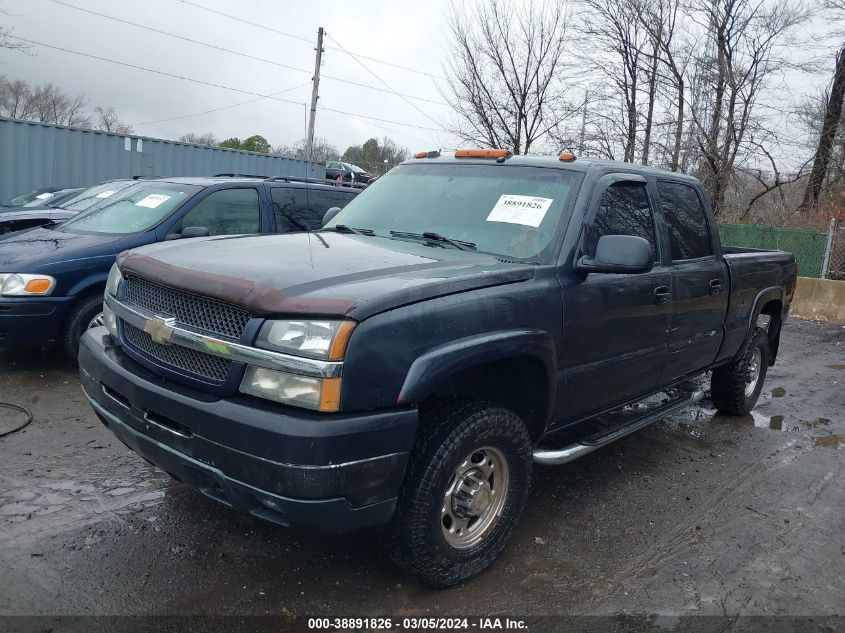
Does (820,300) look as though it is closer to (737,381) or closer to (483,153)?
(737,381)

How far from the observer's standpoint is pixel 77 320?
556 cm

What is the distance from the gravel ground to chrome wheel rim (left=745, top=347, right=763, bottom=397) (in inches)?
38.3

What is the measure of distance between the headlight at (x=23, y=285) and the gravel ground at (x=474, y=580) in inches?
34.1

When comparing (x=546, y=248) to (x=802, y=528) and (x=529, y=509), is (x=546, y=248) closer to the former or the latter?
(x=529, y=509)

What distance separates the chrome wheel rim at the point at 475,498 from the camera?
2.97m

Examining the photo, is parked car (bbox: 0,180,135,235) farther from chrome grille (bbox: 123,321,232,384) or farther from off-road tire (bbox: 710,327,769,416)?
off-road tire (bbox: 710,327,769,416)

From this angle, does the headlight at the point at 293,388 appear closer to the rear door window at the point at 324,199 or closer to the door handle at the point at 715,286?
the door handle at the point at 715,286

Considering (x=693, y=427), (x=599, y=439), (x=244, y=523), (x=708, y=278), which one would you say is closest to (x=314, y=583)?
(x=244, y=523)

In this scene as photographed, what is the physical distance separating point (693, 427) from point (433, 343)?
3797 mm

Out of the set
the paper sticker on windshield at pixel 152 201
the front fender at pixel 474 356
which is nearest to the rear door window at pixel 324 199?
the paper sticker on windshield at pixel 152 201

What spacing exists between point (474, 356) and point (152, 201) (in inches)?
180

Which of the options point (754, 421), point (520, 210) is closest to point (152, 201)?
point (520, 210)

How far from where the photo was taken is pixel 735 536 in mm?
3734

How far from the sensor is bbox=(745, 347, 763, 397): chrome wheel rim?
5.85 metres
